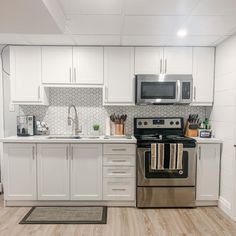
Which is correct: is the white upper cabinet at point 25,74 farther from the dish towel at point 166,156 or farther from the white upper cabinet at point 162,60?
the dish towel at point 166,156

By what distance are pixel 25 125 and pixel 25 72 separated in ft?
2.57

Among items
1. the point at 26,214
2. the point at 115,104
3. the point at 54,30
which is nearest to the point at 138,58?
the point at 115,104

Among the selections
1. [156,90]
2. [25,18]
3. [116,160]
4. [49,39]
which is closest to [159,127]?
[156,90]

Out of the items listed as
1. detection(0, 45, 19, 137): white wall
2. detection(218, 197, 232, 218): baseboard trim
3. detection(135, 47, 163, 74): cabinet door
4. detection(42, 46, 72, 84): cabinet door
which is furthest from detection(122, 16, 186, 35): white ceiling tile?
detection(218, 197, 232, 218): baseboard trim

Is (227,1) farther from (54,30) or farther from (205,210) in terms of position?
(205,210)

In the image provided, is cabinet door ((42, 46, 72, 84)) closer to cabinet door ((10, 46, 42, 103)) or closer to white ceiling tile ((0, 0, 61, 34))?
cabinet door ((10, 46, 42, 103))

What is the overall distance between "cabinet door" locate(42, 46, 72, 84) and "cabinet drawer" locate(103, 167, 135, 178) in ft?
4.54

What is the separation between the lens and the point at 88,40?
306 cm

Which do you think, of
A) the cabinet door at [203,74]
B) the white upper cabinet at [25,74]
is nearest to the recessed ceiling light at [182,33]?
the cabinet door at [203,74]

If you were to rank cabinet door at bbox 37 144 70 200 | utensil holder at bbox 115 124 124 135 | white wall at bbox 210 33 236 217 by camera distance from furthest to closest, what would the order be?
utensil holder at bbox 115 124 124 135 < cabinet door at bbox 37 144 70 200 < white wall at bbox 210 33 236 217

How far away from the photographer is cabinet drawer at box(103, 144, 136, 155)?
3045 mm

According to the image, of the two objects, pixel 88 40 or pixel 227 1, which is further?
pixel 88 40

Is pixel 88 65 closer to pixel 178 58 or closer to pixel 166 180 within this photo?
pixel 178 58

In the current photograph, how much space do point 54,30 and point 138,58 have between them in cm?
136
